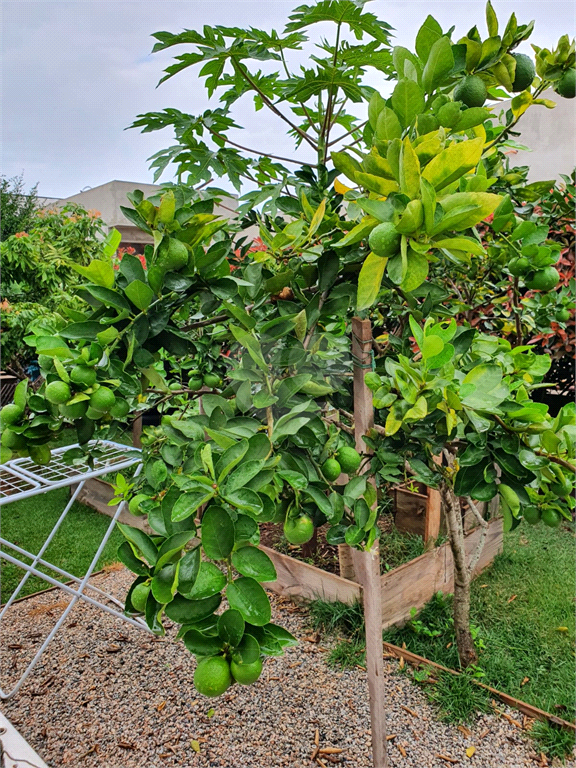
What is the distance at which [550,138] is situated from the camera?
537 centimetres

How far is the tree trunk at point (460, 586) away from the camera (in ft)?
6.18

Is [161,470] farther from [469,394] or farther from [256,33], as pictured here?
[256,33]

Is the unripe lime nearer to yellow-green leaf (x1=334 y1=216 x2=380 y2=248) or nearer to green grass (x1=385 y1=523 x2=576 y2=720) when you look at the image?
yellow-green leaf (x1=334 y1=216 x2=380 y2=248)

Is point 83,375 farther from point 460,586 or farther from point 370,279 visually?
point 460,586

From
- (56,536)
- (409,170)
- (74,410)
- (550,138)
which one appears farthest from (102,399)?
(550,138)

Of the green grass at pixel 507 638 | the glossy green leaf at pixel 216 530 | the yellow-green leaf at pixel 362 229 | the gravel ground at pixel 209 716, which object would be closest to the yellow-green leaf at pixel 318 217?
the yellow-green leaf at pixel 362 229

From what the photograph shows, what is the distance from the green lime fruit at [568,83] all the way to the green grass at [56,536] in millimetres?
2981

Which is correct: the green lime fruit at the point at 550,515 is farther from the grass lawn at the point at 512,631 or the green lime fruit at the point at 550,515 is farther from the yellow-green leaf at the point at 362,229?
the grass lawn at the point at 512,631

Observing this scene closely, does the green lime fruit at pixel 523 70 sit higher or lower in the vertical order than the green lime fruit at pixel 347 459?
higher

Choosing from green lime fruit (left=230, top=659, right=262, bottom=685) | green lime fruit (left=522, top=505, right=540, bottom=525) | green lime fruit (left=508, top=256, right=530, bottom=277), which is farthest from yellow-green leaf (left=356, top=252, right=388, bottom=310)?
green lime fruit (left=508, top=256, right=530, bottom=277)

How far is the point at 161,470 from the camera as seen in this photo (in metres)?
0.97

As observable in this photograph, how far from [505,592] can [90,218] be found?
521cm

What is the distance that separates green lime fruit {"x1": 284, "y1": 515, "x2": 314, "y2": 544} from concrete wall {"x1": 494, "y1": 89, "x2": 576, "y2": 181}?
5.37 m

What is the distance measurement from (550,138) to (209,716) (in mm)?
5835
